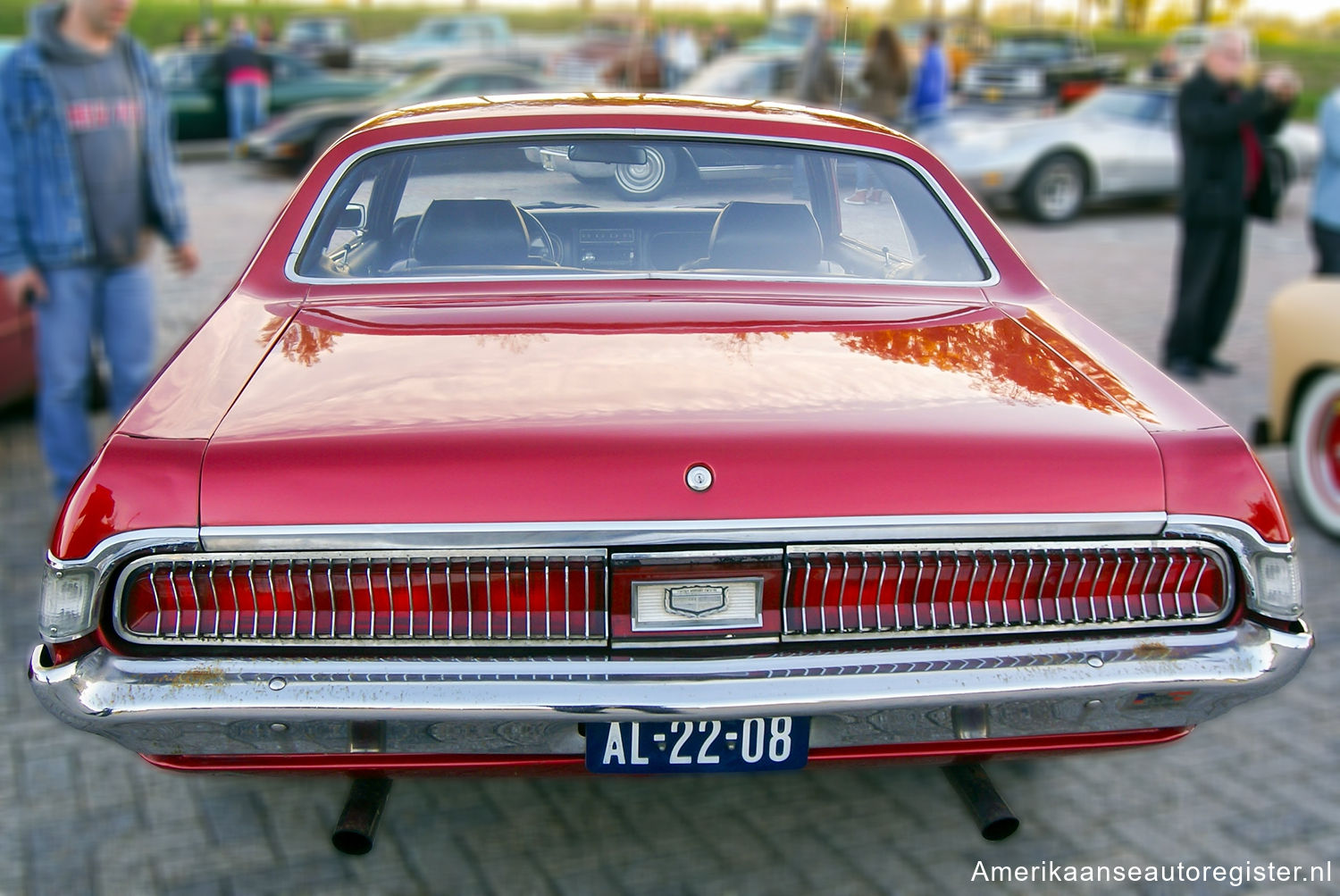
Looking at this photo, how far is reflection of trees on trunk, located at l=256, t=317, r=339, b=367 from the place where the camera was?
251 cm

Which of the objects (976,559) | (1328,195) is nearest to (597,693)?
(976,559)

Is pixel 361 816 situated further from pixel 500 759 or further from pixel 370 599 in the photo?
pixel 370 599

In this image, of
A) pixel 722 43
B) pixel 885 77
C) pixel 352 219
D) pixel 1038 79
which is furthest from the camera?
pixel 722 43

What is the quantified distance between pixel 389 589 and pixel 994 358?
1337 millimetres

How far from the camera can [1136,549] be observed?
2.21 meters

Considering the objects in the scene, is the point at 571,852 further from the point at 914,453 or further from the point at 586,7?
the point at 586,7

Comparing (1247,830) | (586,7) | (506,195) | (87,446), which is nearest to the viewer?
(1247,830)

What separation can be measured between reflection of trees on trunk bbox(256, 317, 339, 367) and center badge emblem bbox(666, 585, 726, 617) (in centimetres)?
91

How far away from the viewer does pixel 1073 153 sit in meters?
11.6

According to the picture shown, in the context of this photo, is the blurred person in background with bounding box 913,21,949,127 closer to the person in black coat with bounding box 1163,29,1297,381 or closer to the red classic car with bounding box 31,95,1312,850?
the person in black coat with bounding box 1163,29,1297,381

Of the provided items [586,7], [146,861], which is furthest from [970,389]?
[586,7]

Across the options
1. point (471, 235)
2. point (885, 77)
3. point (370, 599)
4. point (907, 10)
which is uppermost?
point (907, 10)

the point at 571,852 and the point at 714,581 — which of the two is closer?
the point at 714,581

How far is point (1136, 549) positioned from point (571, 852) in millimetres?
1412
